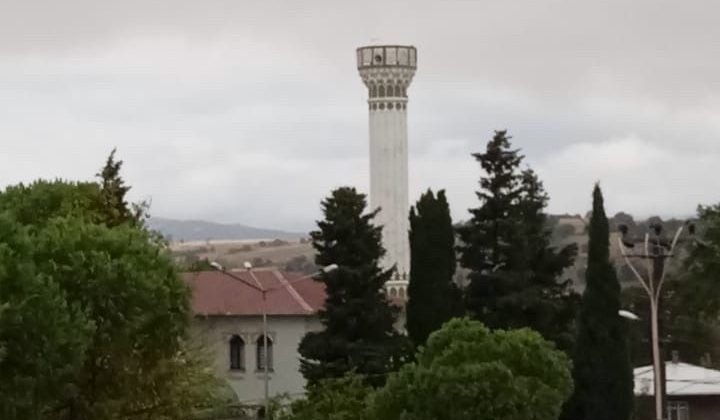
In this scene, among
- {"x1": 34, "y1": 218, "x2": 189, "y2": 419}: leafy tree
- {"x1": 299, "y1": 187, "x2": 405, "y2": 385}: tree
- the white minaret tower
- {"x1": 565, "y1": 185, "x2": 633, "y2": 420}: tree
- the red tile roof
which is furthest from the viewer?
the white minaret tower

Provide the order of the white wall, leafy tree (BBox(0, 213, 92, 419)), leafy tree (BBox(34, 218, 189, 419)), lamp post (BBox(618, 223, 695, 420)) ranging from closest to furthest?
leafy tree (BBox(0, 213, 92, 419)) → leafy tree (BBox(34, 218, 189, 419)) → lamp post (BBox(618, 223, 695, 420)) → the white wall

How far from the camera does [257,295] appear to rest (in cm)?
6119

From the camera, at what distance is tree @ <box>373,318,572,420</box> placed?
3456 centimetres

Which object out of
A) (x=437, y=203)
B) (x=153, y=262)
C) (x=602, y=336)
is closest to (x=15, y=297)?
(x=153, y=262)

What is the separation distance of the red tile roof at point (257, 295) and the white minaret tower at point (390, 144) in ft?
45.8

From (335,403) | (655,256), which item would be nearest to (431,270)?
(335,403)

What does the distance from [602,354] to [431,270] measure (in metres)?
5.90

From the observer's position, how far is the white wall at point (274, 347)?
196 feet

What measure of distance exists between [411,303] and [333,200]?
11.4 ft

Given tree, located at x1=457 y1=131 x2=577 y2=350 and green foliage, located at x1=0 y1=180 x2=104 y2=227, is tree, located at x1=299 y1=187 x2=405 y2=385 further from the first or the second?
green foliage, located at x1=0 y1=180 x2=104 y2=227

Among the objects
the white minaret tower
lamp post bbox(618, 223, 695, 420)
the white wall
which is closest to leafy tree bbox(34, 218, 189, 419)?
lamp post bbox(618, 223, 695, 420)

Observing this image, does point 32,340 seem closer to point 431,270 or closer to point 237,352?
point 431,270

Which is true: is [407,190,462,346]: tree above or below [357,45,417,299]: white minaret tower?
below

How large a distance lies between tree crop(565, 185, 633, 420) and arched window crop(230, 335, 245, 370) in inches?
803
